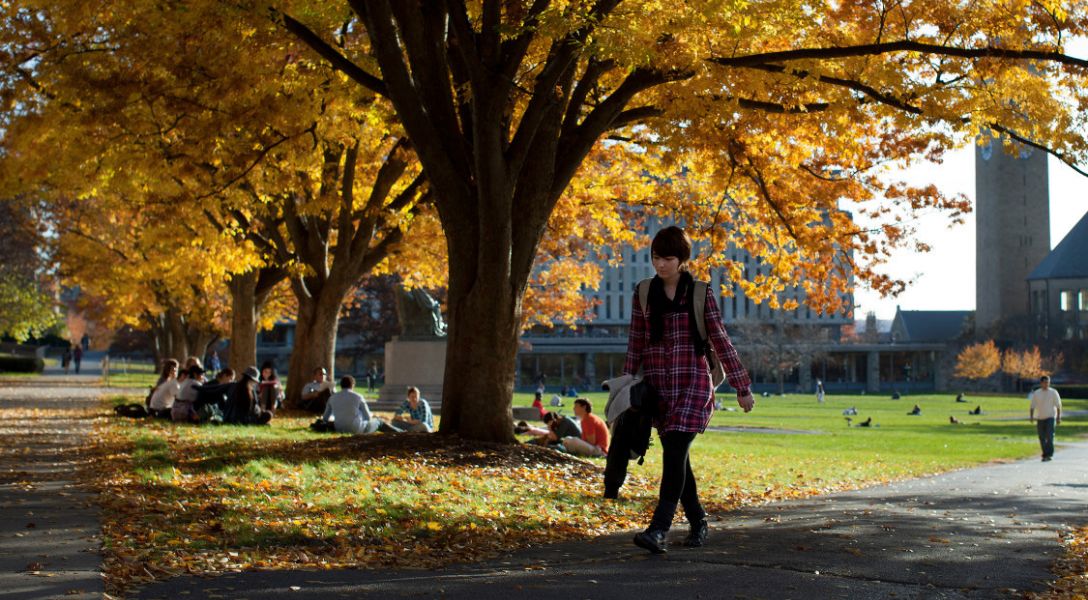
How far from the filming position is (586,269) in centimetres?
3597

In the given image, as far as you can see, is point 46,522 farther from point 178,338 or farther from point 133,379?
point 133,379

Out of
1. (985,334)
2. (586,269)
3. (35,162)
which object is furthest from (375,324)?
(35,162)

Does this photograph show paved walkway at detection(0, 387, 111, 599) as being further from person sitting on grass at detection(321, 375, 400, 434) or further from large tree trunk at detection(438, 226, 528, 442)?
large tree trunk at detection(438, 226, 528, 442)

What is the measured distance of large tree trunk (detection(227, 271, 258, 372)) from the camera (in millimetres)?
27531

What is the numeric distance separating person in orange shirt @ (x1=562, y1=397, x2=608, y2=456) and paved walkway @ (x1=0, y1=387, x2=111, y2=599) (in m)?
5.70

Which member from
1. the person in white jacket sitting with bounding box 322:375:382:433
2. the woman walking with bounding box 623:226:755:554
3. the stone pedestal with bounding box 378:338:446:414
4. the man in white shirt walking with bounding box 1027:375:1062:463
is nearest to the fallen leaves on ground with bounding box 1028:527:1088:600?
the woman walking with bounding box 623:226:755:554

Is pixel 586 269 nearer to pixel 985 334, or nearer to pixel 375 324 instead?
pixel 375 324

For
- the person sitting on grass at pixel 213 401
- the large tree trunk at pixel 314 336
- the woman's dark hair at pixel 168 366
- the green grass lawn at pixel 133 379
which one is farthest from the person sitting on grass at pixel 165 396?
the green grass lawn at pixel 133 379

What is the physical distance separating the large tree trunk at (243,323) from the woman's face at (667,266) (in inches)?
852

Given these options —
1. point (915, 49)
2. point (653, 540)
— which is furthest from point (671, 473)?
point (915, 49)

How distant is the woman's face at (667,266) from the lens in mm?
6934

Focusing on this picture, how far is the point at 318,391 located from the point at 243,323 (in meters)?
6.44

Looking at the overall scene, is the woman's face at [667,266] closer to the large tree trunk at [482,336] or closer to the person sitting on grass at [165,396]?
the large tree trunk at [482,336]

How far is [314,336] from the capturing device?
24.3 meters
